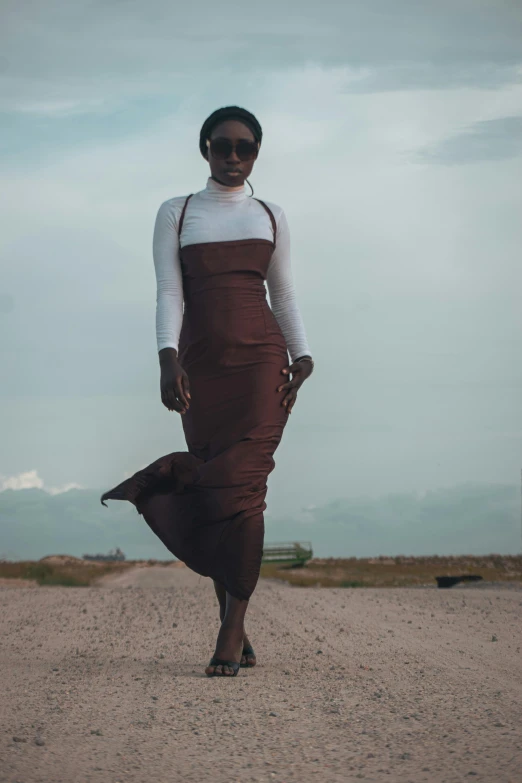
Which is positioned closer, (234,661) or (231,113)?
(234,661)

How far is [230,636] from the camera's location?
6137 millimetres

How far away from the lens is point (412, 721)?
174 inches

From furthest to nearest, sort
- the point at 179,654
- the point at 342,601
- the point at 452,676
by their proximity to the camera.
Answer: the point at 342,601, the point at 179,654, the point at 452,676

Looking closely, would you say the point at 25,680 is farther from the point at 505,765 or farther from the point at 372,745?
the point at 505,765

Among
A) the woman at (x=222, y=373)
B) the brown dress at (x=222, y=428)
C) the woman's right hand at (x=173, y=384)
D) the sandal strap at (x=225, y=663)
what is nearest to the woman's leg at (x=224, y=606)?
the woman at (x=222, y=373)

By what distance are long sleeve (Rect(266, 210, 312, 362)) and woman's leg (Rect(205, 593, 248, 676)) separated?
1.79 meters

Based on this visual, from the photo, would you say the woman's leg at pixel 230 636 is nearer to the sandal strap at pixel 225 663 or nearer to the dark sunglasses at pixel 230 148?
the sandal strap at pixel 225 663

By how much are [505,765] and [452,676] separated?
104 inches

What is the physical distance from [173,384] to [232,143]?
5.76ft

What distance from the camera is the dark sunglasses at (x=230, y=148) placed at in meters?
6.67

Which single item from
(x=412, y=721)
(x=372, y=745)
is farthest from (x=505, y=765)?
(x=412, y=721)

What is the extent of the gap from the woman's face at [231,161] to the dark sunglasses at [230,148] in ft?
0.07

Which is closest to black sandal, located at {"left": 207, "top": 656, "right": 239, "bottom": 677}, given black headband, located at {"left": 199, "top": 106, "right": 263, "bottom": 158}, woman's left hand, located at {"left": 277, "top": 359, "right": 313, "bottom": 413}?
woman's left hand, located at {"left": 277, "top": 359, "right": 313, "bottom": 413}

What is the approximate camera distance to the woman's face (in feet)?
22.0
